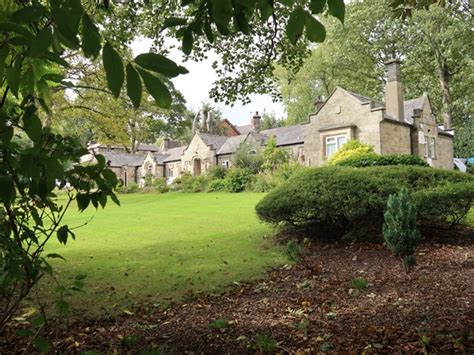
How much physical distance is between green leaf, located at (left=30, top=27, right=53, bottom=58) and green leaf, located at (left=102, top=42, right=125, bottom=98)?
165mm

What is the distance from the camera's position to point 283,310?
4434 millimetres

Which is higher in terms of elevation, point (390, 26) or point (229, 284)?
point (390, 26)

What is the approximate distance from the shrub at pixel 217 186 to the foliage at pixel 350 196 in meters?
16.0

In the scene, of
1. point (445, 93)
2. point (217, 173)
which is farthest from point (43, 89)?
point (445, 93)

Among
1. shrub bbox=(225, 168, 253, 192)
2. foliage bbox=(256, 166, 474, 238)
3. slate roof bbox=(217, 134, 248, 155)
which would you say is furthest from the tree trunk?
foliage bbox=(256, 166, 474, 238)

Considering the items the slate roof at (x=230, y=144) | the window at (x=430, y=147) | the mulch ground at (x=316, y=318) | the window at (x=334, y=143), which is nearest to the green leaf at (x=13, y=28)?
the mulch ground at (x=316, y=318)

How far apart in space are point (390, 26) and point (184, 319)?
118 ft

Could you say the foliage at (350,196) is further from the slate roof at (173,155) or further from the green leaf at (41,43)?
the slate roof at (173,155)

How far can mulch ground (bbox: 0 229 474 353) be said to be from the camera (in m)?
3.29

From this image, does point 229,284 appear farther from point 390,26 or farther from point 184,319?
point 390,26

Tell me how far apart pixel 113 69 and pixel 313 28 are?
2.73ft

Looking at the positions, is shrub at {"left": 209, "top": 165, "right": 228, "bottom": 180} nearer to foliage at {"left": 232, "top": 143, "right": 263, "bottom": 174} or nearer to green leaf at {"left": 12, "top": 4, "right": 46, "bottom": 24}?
foliage at {"left": 232, "top": 143, "right": 263, "bottom": 174}

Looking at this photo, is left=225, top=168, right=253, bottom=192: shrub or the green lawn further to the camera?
left=225, top=168, right=253, bottom=192: shrub

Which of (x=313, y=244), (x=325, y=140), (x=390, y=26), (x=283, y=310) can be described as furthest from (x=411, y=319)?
(x=390, y=26)
